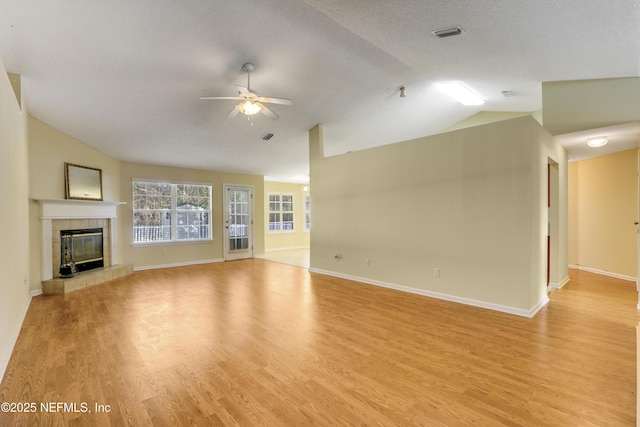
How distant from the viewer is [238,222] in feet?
27.9

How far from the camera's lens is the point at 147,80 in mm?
3779

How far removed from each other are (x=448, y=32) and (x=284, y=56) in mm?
1851

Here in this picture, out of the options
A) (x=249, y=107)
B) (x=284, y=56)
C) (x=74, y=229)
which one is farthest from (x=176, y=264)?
(x=284, y=56)

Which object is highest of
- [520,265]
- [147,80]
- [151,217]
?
[147,80]

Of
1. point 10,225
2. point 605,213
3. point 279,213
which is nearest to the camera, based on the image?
point 10,225

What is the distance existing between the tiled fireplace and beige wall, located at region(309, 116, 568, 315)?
4455 millimetres

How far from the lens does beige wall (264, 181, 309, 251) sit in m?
10.0

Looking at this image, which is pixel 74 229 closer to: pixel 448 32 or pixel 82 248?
pixel 82 248

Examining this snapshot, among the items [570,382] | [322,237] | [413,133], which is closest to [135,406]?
[570,382]

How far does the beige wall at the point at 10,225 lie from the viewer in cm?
250

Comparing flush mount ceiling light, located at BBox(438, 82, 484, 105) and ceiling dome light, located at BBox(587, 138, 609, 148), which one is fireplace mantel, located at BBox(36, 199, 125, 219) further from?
ceiling dome light, located at BBox(587, 138, 609, 148)

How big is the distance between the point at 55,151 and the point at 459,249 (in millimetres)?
6588

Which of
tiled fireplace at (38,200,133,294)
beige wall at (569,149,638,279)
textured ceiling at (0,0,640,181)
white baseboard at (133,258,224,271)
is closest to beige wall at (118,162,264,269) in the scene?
white baseboard at (133,258,224,271)

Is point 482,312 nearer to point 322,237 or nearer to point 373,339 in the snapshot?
point 373,339
